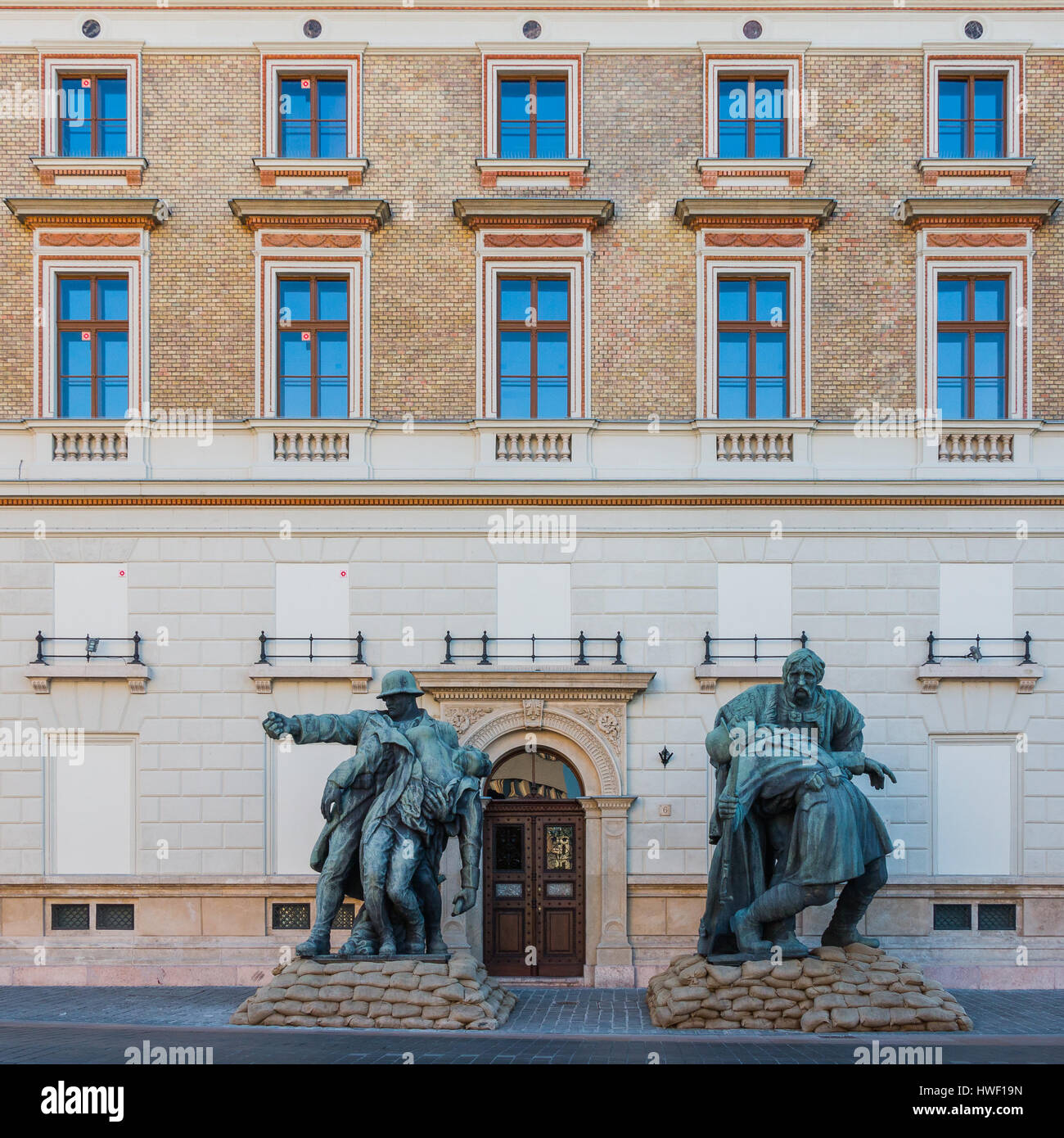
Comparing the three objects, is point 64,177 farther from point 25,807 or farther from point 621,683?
point 621,683

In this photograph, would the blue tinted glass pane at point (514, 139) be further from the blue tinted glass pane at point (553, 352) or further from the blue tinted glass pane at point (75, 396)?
the blue tinted glass pane at point (75, 396)

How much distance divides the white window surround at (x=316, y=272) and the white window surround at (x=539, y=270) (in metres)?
1.52

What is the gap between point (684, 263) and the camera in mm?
15625

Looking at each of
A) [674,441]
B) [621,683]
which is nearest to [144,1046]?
[621,683]

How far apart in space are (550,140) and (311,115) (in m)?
3.25

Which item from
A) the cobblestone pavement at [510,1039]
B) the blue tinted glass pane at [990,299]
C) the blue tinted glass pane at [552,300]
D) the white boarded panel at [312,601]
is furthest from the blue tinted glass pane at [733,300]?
the cobblestone pavement at [510,1039]

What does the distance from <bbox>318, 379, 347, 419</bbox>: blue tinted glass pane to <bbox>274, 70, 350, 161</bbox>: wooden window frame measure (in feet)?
10.0

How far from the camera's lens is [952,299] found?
51.5 feet

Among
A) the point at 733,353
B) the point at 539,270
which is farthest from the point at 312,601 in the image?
the point at 733,353

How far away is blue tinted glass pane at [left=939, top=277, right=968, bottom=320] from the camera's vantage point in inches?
618

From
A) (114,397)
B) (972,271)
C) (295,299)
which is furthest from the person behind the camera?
(295,299)

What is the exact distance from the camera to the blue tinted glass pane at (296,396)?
15.8 m

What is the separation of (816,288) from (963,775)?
664 cm

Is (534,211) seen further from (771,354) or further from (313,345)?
(771,354)
